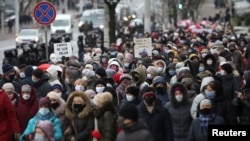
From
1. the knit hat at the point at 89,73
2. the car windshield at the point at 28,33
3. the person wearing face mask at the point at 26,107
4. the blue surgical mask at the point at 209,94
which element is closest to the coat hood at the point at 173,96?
the blue surgical mask at the point at 209,94

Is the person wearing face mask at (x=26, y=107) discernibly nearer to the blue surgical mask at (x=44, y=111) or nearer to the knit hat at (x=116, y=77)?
the blue surgical mask at (x=44, y=111)

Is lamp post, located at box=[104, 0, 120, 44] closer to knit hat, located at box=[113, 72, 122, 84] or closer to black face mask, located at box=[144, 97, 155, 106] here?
knit hat, located at box=[113, 72, 122, 84]

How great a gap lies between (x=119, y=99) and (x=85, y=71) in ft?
8.03

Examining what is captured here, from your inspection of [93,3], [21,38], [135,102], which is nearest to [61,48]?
[135,102]

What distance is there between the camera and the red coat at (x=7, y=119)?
1330 cm

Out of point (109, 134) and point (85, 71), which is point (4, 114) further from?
point (85, 71)

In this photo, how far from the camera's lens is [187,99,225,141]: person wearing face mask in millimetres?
12008

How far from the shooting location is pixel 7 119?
13.4m

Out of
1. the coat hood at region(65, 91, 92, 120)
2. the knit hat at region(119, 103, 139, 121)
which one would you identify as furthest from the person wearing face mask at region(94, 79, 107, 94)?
the knit hat at region(119, 103, 139, 121)

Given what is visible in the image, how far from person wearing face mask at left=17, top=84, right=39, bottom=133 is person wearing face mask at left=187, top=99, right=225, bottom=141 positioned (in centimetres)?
293

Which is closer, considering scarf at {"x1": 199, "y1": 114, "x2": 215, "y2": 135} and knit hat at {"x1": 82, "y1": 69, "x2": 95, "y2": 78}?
scarf at {"x1": 199, "y1": 114, "x2": 215, "y2": 135}

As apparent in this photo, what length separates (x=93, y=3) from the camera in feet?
362

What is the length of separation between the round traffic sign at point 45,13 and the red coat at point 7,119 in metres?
8.60

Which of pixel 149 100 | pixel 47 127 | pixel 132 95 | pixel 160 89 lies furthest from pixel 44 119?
pixel 160 89
